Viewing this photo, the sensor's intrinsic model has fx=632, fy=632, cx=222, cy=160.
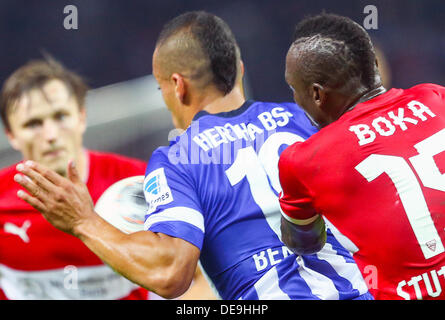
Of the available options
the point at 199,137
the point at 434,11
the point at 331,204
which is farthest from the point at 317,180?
the point at 434,11

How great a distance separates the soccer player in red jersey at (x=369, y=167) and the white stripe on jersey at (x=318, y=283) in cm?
22

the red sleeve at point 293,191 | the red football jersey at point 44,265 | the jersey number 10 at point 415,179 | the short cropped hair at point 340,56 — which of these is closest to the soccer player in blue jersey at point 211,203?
the red sleeve at point 293,191

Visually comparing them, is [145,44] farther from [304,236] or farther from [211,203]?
[304,236]

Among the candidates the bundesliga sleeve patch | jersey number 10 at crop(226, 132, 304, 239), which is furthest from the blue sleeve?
jersey number 10 at crop(226, 132, 304, 239)

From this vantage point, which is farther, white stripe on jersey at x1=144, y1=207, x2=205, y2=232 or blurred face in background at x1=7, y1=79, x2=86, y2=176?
blurred face in background at x1=7, y1=79, x2=86, y2=176

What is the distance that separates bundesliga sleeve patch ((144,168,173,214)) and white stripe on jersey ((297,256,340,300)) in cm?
55

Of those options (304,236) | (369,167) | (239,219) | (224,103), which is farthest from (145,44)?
(369,167)

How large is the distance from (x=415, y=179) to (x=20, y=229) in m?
2.29

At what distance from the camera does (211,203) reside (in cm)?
237

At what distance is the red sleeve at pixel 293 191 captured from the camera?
2.04m

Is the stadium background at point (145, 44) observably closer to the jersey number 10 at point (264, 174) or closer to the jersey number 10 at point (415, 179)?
the jersey number 10 at point (264, 174)

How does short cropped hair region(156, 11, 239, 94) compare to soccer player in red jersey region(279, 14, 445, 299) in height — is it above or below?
above

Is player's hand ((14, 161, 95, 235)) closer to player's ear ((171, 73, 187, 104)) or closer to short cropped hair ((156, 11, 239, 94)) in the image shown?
player's ear ((171, 73, 187, 104))

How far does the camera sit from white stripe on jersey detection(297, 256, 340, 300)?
2.33 metres
